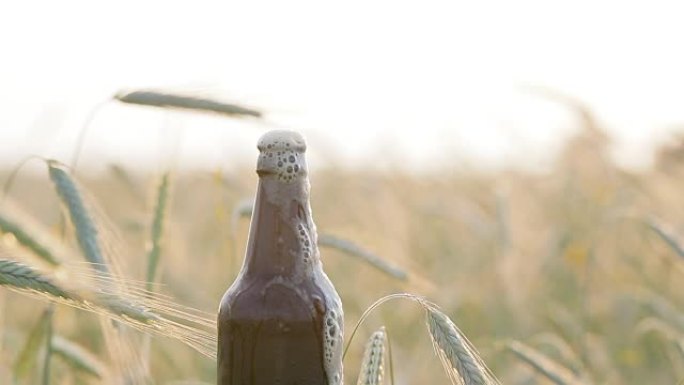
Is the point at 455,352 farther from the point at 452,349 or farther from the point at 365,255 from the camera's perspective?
the point at 365,255

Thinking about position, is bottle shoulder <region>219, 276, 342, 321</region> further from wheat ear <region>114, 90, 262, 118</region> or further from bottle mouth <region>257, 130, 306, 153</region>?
wheat ear <region>114, 90, 262, 118</region>

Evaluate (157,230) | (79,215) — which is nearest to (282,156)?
(79,215)

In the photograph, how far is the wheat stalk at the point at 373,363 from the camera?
5.52ft

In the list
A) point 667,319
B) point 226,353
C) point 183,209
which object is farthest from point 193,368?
point 183,209

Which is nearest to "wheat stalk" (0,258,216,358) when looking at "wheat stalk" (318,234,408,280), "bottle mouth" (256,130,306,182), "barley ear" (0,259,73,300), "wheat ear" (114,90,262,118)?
"barley ear" (0,259,73,300)

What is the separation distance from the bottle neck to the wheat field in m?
0.13

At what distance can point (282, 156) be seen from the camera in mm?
1769

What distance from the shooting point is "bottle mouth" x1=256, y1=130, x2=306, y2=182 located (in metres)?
1.77

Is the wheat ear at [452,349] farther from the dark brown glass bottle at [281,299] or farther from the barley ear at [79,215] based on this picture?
the barley ear at [79,215]

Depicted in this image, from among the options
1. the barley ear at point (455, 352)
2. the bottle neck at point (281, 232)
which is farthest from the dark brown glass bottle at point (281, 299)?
the barley ear at point (455, 352)

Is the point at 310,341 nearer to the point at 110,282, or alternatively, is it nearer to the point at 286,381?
the point at 286,381

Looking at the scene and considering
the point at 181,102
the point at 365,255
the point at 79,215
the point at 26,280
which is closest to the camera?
the point at 26,280

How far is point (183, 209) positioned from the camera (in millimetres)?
7844

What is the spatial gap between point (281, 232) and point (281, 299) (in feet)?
0.31
